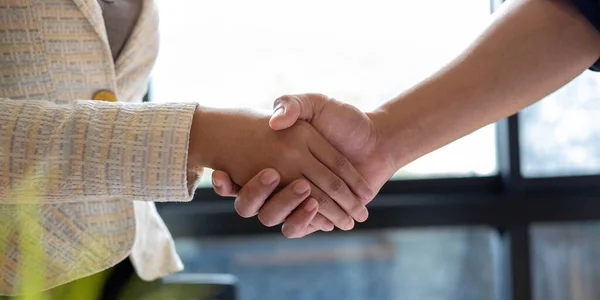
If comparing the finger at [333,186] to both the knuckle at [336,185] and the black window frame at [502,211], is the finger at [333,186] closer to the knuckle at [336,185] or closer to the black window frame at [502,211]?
the knuckle at [336,185]

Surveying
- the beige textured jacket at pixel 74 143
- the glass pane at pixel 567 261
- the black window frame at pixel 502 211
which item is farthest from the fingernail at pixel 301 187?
the glass pane at pixel 567 261

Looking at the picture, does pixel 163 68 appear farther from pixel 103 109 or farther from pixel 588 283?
pixel 588 283

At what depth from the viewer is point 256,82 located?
2346 millimetres

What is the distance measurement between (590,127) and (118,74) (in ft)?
5.42

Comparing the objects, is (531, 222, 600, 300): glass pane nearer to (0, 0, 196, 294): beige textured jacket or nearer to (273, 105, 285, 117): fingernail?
(273, 105, 285, 117): fingernail

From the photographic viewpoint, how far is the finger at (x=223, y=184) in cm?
114

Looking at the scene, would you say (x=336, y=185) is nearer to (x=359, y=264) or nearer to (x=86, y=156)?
(x=86, y=156)

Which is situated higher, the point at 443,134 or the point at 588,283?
the point at 443,134

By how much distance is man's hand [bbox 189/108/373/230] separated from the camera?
1.10 metres

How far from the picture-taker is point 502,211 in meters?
2.21

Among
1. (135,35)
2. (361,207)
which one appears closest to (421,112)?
(361,207)

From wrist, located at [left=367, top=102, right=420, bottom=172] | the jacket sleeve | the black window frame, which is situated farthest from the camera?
the black window frame

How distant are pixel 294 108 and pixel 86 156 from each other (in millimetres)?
376

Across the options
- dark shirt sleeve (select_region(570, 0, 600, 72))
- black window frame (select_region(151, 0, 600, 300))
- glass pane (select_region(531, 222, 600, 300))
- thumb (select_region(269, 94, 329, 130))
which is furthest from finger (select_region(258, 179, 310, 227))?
glass pane (select_region(531, 222, 600, 300))
